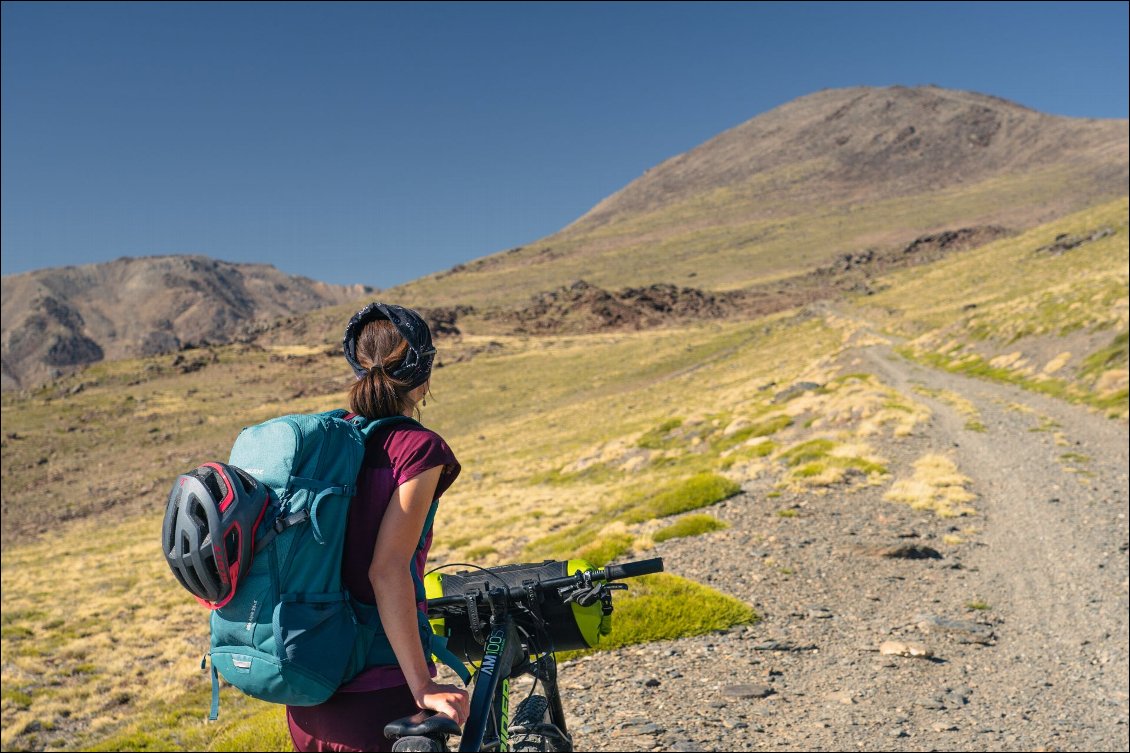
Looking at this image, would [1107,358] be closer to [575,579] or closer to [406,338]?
[575,579]

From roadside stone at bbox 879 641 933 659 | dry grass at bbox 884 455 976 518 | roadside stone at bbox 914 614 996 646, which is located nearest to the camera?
roadside stone at bbox 879 641 933 659

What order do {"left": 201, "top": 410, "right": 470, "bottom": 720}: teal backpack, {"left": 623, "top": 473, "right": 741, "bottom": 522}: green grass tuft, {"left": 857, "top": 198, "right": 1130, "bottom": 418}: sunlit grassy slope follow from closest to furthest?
1. {"left": 201, "top": 410, "right": 470, "bottom": 720}: teal backpack
2. {"left": 623, "top": 473, "right": 741, "bottom": 522}: green grass tuft
3. {"left": 857, "top": 198, "right": 1130, "bottom": 418}: sunlit grassy slope

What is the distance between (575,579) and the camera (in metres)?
3.40

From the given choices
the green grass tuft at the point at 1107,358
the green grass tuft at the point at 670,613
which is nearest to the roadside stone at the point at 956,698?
the green grass tuft at the point at 670,613

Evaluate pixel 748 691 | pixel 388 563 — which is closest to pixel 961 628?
pixel 748 691

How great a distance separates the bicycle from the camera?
3143 millimetres

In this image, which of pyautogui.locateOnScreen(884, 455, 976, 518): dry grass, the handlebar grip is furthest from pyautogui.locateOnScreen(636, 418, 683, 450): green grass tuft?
the handlebar grip

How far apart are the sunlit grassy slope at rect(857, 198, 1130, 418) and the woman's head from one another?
24956 millimetres

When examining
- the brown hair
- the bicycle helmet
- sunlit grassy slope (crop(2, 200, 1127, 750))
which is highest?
the brown hair

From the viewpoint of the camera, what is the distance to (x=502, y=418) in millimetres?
67438

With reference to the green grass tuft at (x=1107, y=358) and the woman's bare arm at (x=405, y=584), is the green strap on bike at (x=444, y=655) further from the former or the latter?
the green grass tuft at (x=1107, y=358)

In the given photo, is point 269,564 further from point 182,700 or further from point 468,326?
point 468,326

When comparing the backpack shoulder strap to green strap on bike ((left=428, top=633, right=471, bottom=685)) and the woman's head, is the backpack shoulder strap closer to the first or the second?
the woman's head

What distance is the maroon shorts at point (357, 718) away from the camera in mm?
2494
